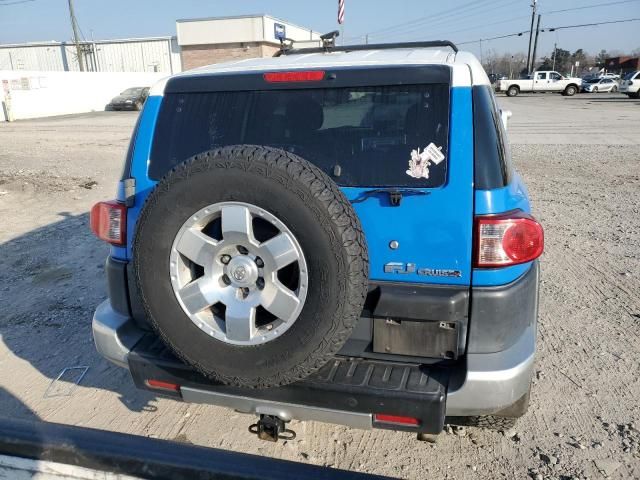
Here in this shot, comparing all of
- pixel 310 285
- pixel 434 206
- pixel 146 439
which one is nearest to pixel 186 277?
pixel 310 285

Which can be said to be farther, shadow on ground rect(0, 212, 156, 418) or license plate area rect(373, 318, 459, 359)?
shadow on ground rect(0, 212, 156, 418)

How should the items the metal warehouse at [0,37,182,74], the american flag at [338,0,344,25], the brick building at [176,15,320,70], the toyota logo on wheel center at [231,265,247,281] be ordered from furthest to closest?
the metal warehouse at [0,37,182,74] → the brick building at [176,15,320,70] → the american flag at [338,0,344,25] → the toyota logo on wheel center at [231,265,247,281]

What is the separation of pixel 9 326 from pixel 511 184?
4029 millimetres

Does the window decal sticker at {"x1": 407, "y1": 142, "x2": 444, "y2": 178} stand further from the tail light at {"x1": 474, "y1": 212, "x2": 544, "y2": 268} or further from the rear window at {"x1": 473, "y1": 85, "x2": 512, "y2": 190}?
the tail light at {"x1": 474, "y1": 212, "x2": 544, "y2": 268}

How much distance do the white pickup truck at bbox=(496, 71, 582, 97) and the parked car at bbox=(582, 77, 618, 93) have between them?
191cm

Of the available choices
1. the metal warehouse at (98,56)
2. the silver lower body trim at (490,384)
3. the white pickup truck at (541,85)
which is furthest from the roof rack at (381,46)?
the metal warehouse at (98,56)

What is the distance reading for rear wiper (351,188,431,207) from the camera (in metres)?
2.14

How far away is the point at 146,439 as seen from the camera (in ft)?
5.11

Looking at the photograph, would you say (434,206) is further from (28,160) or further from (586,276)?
(28,160)

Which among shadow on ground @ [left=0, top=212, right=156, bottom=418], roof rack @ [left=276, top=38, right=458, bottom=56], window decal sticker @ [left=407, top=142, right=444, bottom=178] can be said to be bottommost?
shadow on ground @ [left=0, top=212, right=156, bottom=418]

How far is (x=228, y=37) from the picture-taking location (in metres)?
41.3

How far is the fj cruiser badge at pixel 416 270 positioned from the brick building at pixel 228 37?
4015 centimetres

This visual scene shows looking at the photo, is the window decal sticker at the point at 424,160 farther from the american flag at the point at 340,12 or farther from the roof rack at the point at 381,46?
the american flag at the point at 340,12

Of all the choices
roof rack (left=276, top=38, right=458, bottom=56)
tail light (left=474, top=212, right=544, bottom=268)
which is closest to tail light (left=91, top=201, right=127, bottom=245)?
tail light (left=474, top=212, right=544, bottom=268)
